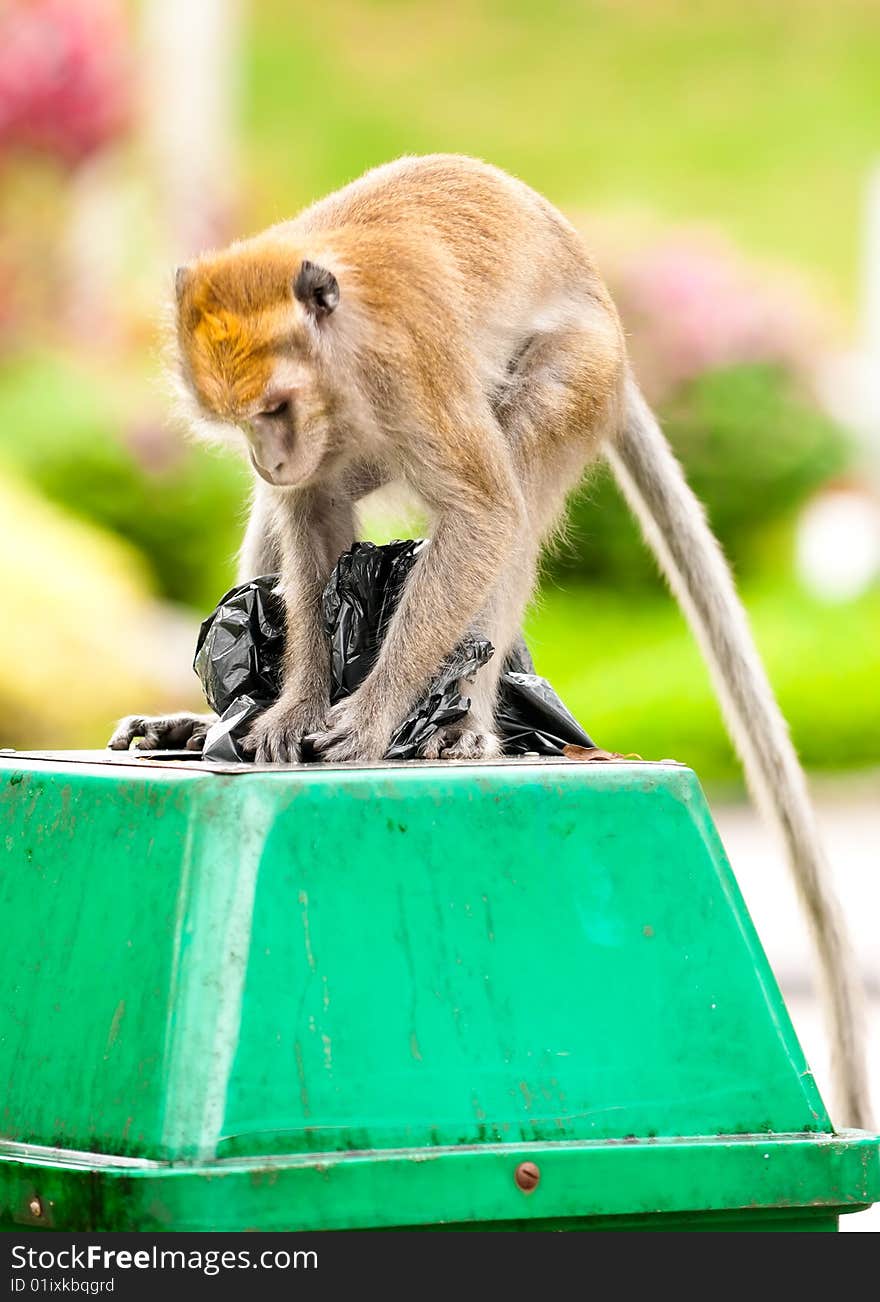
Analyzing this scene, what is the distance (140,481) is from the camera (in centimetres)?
1688

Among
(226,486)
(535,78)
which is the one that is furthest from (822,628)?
(535,78)

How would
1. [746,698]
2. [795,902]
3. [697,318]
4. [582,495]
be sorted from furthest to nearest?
[697,318], [795,902], [582,495], [746,698]

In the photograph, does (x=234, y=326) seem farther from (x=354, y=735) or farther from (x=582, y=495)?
(x=582, y=495)

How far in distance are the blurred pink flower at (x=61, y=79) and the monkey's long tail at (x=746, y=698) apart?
599 inches

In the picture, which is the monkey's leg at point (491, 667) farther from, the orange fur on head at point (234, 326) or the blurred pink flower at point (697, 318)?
the blurred pink flower at point (697, 318)

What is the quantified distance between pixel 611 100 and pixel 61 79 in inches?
822

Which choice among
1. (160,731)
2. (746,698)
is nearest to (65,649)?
(160,731)

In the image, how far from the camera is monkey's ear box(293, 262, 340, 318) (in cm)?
461

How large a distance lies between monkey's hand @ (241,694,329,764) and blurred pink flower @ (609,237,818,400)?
45.3 feet

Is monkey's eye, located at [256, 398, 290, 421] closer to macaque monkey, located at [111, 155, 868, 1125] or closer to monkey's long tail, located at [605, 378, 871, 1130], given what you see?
macaque monkey, located at [111, 155, 868, 1125]

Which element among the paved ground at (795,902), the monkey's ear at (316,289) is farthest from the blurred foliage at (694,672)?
the monkey's ear at (316,289)

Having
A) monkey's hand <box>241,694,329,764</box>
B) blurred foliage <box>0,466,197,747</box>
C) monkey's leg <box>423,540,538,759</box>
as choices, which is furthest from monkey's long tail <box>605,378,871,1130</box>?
blurred foliage <box>0,466,197,747</box>

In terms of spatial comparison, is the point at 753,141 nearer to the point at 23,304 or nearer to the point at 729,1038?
the point at 23,304

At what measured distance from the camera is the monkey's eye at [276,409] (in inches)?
178
